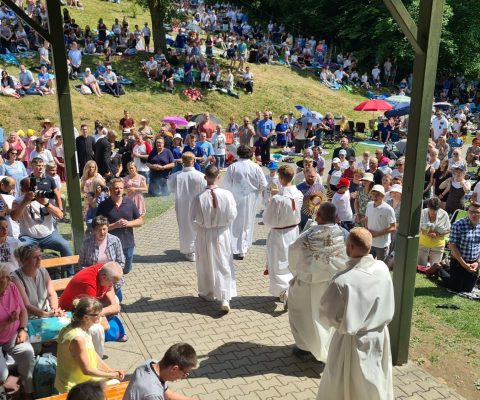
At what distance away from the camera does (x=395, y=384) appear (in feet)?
19.4

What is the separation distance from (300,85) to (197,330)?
27.1 m

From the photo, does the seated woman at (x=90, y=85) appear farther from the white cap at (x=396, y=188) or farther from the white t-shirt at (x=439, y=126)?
the white cap at (x=396, y=188)

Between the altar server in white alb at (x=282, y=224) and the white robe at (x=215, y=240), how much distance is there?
0.55m

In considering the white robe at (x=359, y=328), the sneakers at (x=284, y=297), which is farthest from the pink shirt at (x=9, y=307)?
the sneakers at (x=284, y=297)

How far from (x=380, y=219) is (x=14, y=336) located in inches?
218

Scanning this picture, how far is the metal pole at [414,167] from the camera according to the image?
5465 millimetres

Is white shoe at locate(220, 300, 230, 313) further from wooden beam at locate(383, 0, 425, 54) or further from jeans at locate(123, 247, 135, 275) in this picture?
wooden beam at locate(383, 0, 425, 54)

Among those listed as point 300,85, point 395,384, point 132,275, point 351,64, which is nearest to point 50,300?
point 132,275

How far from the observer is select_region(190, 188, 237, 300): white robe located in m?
7.47

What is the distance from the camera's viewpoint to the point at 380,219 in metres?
8.64

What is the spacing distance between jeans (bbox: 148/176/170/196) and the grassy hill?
9096 mm

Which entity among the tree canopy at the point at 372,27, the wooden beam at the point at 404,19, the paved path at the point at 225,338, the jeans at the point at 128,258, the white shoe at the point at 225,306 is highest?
the tree canopy at the point at 372,27

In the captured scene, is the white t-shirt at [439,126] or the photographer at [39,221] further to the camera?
the white t-shirt at [439,126]

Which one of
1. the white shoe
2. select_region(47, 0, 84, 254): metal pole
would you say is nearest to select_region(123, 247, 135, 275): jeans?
select_region(47, 0, 84, 254): metal pole
